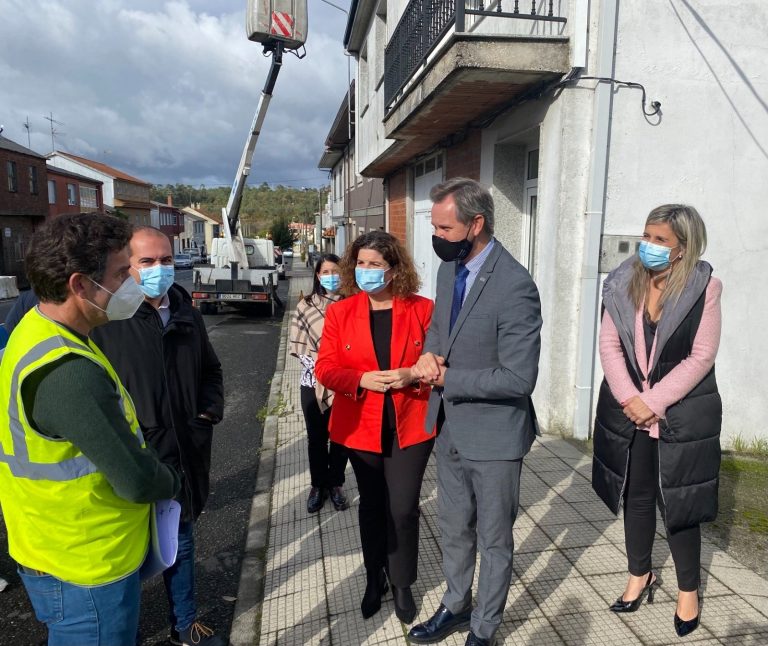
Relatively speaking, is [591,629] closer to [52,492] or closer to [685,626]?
[685,626]

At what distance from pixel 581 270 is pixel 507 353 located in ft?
9.75

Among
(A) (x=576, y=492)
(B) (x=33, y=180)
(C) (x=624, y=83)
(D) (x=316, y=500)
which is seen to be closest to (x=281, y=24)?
(C) (x=624, y=83)

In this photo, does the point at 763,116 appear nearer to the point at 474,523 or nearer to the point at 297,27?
the point at 474,523

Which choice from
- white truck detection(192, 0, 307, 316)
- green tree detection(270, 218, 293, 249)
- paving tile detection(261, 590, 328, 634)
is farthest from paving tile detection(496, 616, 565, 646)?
green tree detection(270, 218, 293, 249)

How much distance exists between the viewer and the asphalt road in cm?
286

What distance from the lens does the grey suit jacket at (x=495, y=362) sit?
2199 millimetres

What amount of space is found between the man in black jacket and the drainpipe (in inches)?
132

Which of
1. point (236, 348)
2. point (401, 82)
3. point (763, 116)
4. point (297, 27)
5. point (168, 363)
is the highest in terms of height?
point (297, 27)

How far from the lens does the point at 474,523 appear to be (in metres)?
2.56

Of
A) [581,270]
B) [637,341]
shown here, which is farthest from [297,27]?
[637,341]

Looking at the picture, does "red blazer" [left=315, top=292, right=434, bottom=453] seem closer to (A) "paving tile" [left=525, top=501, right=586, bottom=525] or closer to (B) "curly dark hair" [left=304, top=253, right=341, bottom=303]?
(B) "curly dark hair" [left=304, top=253, right=341, bottom=303]

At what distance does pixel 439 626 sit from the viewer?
2.57 meters

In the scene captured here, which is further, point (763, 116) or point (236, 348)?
point (236, 348)

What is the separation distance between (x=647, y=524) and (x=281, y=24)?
43.6ft
